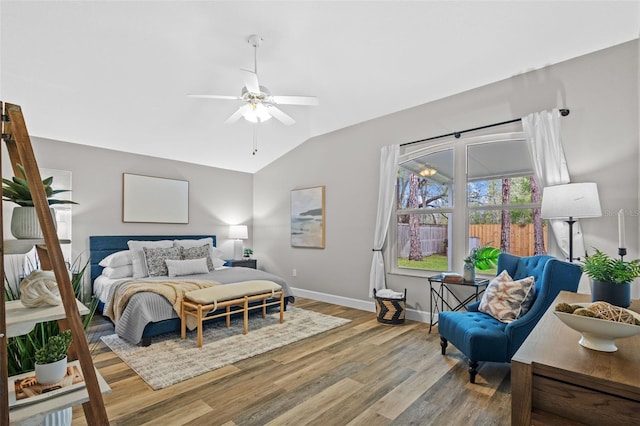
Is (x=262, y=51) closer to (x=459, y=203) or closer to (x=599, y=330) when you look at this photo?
(x=459, y=203)

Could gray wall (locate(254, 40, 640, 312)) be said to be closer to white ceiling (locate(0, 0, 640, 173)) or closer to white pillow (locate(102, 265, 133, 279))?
white ceiling (locate(0, 0, 640, 173))

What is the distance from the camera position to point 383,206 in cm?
441

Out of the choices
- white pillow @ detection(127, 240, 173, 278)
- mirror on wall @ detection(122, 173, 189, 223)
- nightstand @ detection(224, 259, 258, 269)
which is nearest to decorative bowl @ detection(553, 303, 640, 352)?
white pillow @ detection(127, 240, 173, 278)

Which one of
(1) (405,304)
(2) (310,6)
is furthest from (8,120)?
(1) (405,304)

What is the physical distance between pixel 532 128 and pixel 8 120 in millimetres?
3943

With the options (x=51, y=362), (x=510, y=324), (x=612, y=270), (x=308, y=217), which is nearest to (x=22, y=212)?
(x=51, y=362)

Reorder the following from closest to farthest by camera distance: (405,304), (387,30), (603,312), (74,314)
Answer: (603,312), (74,314), (387,30), (405,304)

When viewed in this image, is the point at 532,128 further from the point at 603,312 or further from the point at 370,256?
the point at 603,312

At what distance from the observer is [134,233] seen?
4949 millimetres

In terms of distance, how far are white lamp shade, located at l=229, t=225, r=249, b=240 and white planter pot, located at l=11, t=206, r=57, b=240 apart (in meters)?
4.53

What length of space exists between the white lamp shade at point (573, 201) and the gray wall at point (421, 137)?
0.52 meters

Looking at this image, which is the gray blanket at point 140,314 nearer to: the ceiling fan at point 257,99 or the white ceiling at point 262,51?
the ceiling fan at point 257,99

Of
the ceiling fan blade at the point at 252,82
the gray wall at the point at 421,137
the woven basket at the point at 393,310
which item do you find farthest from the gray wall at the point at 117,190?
the woven basket at the point at 393,310

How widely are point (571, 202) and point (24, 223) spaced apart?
349 centimetres
